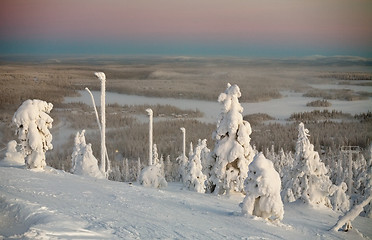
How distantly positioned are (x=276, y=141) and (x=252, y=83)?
107 feet

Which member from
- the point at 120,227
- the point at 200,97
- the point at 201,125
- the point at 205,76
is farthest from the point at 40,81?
the point at 201,125

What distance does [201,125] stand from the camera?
90.9 meters

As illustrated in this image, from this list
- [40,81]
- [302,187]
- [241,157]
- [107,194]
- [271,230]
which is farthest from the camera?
[40,81]

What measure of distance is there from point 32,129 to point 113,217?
6.74 meters

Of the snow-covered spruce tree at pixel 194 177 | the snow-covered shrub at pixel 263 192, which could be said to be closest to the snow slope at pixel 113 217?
the snow-covered shrub at pixel 263 192

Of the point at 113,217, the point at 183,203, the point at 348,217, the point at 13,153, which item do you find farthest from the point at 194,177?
the point at 113,217

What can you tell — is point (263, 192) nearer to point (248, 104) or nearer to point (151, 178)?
point (151, 178)

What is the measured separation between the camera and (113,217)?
8.69 metres

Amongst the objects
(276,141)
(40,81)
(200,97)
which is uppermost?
(40,81)

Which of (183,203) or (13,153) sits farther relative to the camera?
(13,153)

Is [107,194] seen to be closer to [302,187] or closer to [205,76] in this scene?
[302,187]

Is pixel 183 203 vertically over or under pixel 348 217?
under

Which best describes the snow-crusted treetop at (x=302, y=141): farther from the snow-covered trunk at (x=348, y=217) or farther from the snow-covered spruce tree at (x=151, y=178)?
the snow-covered trunk at (x=348, y=217)

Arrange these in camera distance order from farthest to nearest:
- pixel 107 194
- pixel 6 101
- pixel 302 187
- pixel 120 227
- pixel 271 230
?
1. pixel 6 101
2. pixel 302 187
3. pixel 107 194
4. pixel 271 230
5. pixel 120 227
